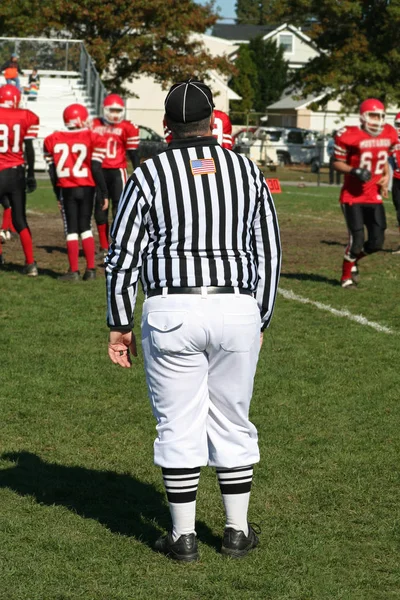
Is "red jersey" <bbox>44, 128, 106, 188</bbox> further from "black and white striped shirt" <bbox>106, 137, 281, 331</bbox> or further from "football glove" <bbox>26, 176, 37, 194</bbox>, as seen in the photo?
"black and white striped shirt" <bbox>106, 137, 281, 331</bbox>

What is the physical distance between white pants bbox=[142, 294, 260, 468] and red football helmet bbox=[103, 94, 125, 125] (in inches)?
378

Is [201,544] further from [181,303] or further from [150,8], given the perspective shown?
[150,8]

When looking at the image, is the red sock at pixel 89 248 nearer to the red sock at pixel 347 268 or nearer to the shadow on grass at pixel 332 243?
the red sock at pixel 347 268

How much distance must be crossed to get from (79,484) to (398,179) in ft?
35.3

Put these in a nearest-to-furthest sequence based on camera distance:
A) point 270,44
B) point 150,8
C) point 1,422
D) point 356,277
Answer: point 1,422
point 356,277
point 150,8
point 270,44

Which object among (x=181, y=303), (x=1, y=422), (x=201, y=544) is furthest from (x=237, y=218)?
(x=1, y=422)

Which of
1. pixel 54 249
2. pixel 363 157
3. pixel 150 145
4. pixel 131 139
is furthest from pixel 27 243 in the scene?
pixel 150 145

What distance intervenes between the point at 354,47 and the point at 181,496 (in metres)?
41.8

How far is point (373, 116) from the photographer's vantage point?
11477 mm

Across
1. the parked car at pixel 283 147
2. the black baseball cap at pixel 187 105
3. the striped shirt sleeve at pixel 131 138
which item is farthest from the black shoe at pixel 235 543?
the parked car at pixel 283 147

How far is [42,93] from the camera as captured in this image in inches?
1417

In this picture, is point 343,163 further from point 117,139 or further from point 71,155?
point 117,139

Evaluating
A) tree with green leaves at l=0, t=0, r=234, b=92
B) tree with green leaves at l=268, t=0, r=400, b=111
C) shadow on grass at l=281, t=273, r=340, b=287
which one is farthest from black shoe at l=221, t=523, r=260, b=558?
tree with green leaves at l=268, t=0, r=400, b=111

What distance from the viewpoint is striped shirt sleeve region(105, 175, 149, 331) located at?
4148 millimetres
